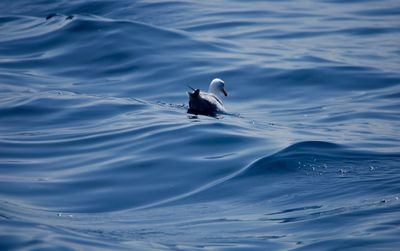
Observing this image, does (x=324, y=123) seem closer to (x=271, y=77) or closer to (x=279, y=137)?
(x=279, y=137)

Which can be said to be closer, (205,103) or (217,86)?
(205,103)

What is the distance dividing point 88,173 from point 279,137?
146 inches

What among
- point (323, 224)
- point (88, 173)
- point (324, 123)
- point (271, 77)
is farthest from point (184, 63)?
point (323, 224)

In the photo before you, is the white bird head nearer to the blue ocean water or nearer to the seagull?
the seagull

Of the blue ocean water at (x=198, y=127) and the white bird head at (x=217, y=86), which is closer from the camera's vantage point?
the blue ocean water at (x=198, y=127)

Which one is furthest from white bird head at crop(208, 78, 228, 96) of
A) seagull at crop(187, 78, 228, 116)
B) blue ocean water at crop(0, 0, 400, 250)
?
blue ocean water at crop(0, 0, 400, 250)

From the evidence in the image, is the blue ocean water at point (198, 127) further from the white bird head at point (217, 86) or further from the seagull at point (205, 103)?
the white bird head at point (217, 86)

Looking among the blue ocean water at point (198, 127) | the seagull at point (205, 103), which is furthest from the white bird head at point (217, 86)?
the blue ocean water at point (198, 127)

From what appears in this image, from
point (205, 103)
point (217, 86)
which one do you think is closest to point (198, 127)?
point (205, 103)

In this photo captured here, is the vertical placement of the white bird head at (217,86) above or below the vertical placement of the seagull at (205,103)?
above

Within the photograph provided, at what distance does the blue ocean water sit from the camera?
10.9 metres

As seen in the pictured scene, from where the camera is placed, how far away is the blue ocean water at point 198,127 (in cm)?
1088

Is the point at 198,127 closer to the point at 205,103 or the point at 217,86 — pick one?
the point at 205,103

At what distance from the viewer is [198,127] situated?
642 inches
